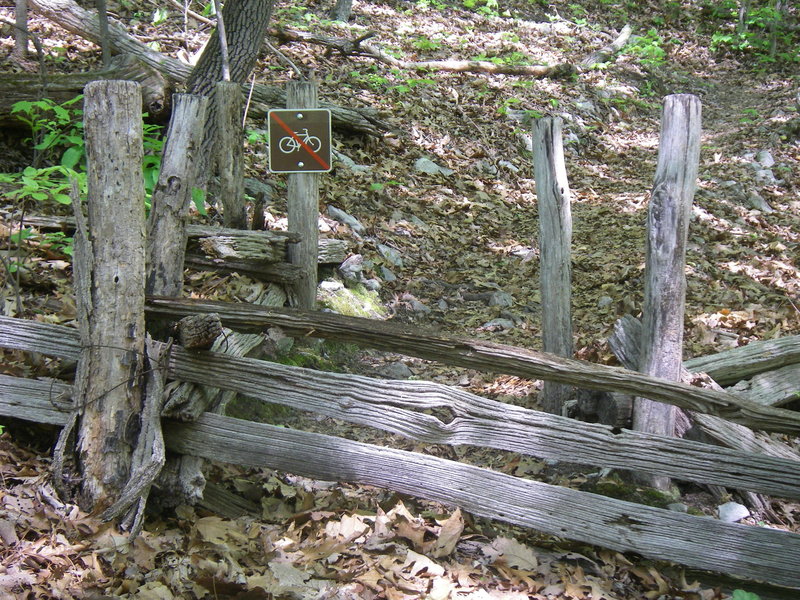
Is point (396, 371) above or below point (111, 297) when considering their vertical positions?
below

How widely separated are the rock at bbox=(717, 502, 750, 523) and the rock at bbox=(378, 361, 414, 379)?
7.67 feet

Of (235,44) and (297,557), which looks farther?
(235,44)

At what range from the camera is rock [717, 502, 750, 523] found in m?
3.55

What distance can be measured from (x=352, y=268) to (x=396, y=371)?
4.07 ft

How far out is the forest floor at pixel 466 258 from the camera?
2.88m

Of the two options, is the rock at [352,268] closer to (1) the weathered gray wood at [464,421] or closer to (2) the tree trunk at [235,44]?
(2) the tree trunk at [235,44]

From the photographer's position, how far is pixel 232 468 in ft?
12.4

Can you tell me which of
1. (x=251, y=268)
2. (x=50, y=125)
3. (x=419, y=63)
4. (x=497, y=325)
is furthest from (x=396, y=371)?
(x=419, y=63)

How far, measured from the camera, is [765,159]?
30.7ft

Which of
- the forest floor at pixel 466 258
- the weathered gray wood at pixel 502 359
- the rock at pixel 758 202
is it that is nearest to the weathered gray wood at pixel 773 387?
the forest floor at pixel 466 258

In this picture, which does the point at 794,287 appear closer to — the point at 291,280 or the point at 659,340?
the point at 659,340

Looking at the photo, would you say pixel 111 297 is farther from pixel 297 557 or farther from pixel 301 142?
pixel 301 142

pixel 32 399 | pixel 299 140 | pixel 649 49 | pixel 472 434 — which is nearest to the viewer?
pixel 472 434

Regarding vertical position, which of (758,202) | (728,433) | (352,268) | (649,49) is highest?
(649,49)
